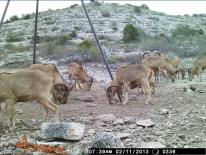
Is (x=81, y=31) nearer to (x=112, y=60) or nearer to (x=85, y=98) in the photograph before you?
(x=112, y=60)

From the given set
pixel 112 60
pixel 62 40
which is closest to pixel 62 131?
pixel 112 60

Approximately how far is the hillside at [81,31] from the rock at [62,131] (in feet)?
54.1

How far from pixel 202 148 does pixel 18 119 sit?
522 cm

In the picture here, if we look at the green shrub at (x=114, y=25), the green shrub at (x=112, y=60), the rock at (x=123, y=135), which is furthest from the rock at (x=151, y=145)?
the green shrub at (x=114, y=25)

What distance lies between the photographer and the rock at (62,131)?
10.1 metres

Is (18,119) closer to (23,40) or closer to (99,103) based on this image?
(99,103)

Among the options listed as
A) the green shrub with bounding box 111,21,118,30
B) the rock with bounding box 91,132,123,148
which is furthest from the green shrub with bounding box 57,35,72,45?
the rock with bounding box 91,132,123,148

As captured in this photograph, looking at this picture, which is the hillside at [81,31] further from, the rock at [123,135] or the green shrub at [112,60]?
the rock at [123,135]

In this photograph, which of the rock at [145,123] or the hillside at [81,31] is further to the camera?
the hillside at [81,31]

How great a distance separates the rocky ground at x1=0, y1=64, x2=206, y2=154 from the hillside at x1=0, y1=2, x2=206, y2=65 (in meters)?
12.0

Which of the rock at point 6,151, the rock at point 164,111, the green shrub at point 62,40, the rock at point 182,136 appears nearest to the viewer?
the rock at point 6,151

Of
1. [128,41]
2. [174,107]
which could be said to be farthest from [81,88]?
[128,41]

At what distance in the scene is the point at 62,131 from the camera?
10094 millimetres

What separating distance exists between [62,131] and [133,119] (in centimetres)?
219
